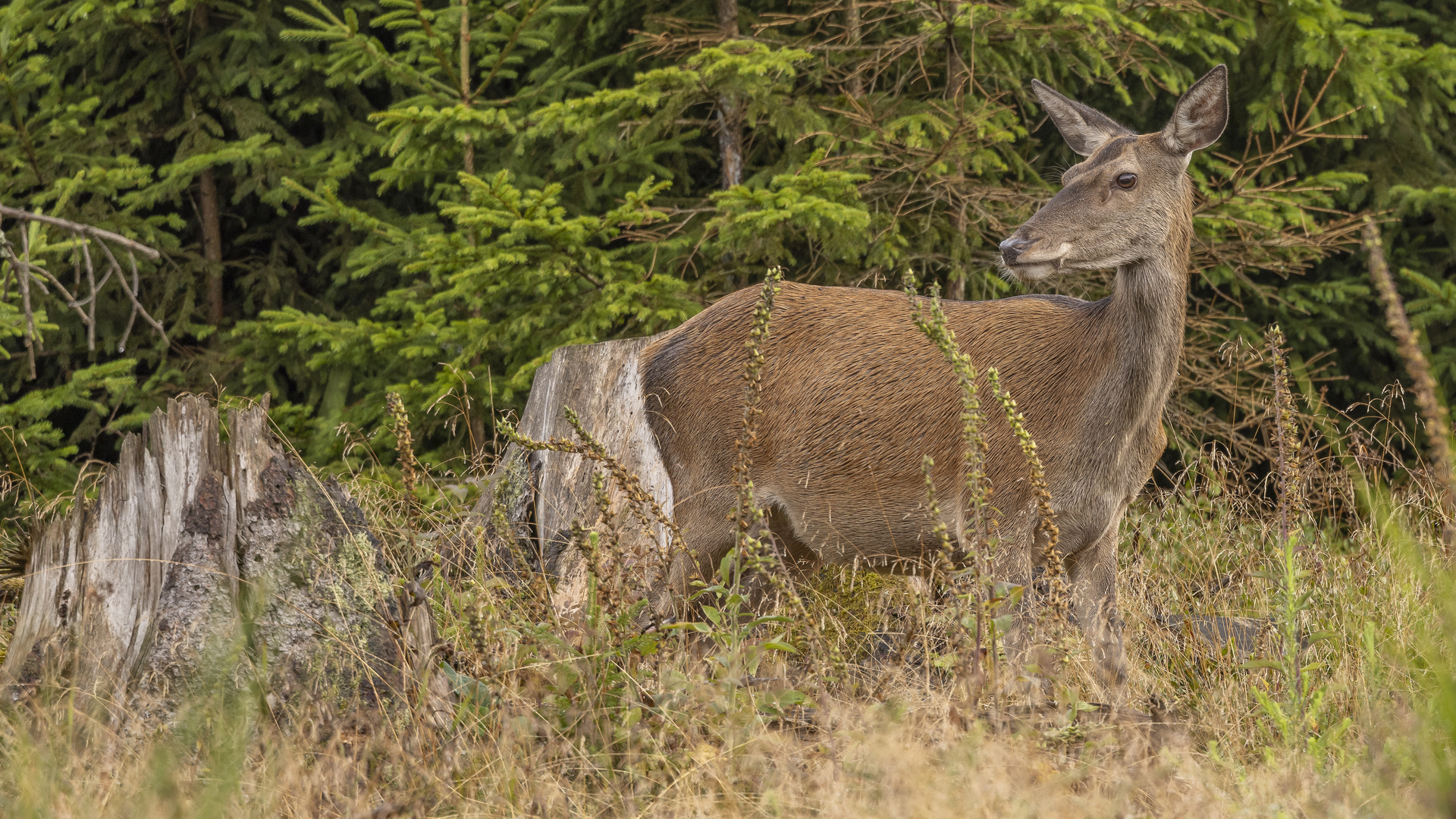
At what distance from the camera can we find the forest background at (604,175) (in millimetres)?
7035

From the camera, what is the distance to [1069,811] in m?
2.56

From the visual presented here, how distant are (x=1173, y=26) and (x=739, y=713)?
641 centimetres

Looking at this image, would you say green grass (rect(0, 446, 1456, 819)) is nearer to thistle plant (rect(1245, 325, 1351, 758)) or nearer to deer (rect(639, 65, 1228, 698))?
thistle plant (rect(1245, 325, 1351, 758))

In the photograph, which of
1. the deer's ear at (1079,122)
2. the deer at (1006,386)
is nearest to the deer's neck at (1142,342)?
the deer at (1006,386)

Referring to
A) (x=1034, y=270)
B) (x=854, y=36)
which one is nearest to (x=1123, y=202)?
(x=1034, y=270)

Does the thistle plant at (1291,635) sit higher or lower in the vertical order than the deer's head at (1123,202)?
lower

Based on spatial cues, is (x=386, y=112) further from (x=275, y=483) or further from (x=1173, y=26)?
(x=1173, y=26)

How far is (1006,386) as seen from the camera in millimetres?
4496

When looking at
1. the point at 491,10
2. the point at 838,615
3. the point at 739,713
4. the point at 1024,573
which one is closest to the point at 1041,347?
the point at 1024,573

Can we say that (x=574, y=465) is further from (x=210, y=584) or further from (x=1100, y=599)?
(x=1100, y=599)

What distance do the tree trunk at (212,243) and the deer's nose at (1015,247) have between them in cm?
764

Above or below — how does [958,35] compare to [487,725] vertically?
above

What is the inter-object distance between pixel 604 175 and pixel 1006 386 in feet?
16.4

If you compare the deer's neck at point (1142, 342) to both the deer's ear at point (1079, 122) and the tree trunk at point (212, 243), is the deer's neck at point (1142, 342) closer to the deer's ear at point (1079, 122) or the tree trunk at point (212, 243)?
the deer's ear at point (1079, 122)
